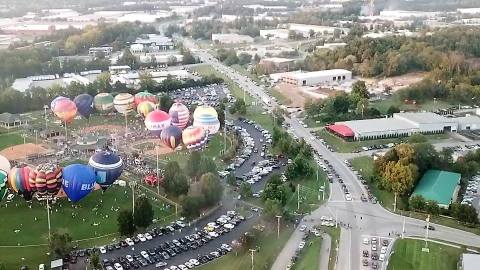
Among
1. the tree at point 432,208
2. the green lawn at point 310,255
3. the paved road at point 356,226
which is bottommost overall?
the green lawn at point 310,255

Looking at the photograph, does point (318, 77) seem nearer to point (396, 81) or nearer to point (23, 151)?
point (396, 81)

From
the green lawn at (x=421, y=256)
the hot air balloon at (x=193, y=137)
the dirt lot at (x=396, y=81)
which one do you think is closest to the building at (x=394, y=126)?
the hot air balloon at (x=193, y=137)

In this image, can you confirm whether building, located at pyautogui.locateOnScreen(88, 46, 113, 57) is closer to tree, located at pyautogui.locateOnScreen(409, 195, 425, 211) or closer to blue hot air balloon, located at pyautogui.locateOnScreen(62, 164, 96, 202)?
blue hot air balloon, located at pyautogui.locateOnScreen(62, 164, 96, 202)

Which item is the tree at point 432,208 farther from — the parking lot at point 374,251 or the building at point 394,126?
the building at point 394,126

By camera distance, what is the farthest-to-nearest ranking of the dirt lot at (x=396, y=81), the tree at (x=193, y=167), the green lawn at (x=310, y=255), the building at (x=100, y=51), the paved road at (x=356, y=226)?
the building at (x=100, y=51), the dirt lot at (x=396, y=81), the tree at (x=193, y=167), the paved road at (x=356, y=226), the green lawn at (x=310, y=255)

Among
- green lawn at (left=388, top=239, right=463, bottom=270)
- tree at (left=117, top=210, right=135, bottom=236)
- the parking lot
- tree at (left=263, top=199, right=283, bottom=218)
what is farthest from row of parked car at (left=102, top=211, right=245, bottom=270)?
green lawn at (left=388, top=239, right=463, bottom=270)

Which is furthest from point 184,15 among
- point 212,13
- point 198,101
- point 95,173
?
point 95,173

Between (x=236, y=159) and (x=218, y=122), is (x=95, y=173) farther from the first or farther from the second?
(x=218, y=122)

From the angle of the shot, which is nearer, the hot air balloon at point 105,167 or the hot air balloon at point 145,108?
the hot air balloon at point 105,167
